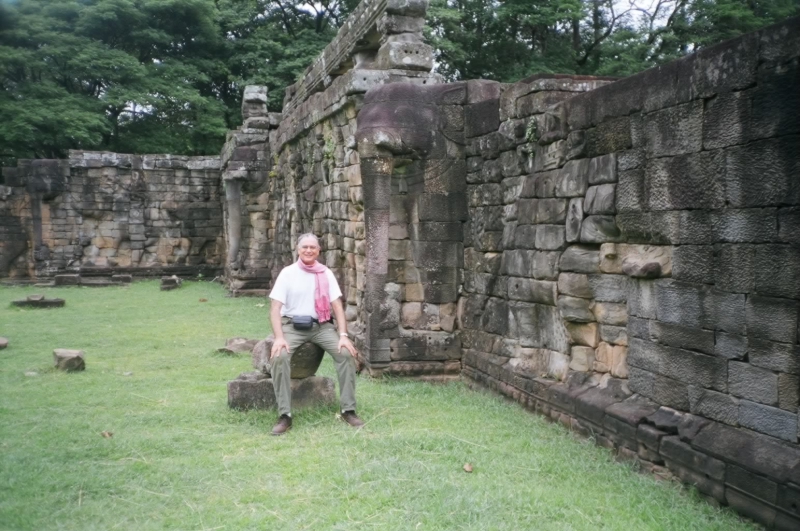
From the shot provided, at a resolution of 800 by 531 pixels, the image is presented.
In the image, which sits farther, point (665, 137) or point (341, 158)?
point (341, 158)

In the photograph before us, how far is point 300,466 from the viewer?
5.37m

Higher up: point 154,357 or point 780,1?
point 780,1

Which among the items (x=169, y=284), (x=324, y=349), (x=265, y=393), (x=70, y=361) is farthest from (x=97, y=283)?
(x=324, y=349)

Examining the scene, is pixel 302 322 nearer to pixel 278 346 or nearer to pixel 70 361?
pixel 278 346

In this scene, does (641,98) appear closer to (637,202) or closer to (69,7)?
(637,202)

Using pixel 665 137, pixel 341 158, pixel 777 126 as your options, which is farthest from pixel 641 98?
pixel 341 158

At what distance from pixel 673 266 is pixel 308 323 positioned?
119 inches

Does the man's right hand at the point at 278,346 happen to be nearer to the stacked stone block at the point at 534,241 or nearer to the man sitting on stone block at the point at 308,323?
the man sitting on stone block at the point at 308,323

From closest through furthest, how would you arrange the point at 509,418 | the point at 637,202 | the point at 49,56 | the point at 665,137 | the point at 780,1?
the point at 665,137
the point at 637,202
the point at 509,418
the point at 780,1
the point at 49,56

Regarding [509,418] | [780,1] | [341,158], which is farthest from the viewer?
[780,1]

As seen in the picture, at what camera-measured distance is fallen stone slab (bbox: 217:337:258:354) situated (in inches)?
392

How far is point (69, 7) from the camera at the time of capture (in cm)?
2642

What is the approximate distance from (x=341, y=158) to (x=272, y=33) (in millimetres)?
21491

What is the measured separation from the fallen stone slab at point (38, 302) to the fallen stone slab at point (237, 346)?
7.00m
